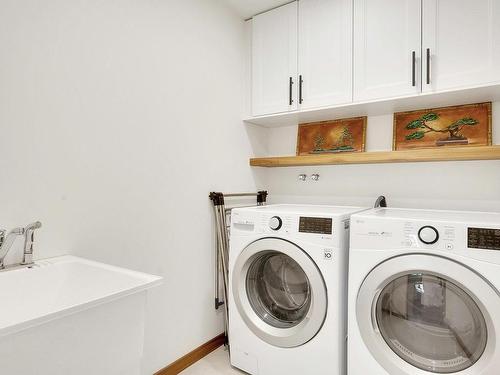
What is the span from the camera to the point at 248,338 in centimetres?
186

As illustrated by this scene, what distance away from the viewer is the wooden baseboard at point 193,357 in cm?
185

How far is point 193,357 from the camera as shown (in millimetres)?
2010

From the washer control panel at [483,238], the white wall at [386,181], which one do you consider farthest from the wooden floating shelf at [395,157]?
the washer control panel at [483,238]

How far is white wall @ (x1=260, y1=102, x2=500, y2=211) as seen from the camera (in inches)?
75.6

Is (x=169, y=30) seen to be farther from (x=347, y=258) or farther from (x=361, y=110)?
(x=347, y=258)

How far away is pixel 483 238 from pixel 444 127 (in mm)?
1027

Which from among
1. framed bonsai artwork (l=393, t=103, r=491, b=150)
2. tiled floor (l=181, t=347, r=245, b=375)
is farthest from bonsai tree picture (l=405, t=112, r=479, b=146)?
tiled floor (l=181, t=347, r=245, b=375)

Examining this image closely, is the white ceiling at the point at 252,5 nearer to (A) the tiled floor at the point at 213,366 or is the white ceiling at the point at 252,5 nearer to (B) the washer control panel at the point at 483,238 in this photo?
(B) the washer control panel at the point at 483,238

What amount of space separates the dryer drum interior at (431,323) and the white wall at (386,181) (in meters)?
0.85

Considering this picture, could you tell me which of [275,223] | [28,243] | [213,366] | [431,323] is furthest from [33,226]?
[431,323]

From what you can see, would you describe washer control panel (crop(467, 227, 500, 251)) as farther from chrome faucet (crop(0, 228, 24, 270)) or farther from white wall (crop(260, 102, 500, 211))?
chrome faucet (crop(0, 228, 24, 270))

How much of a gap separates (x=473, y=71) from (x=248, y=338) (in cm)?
197

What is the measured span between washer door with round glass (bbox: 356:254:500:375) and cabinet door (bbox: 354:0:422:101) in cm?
107

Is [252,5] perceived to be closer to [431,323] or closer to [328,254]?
[328,254]
